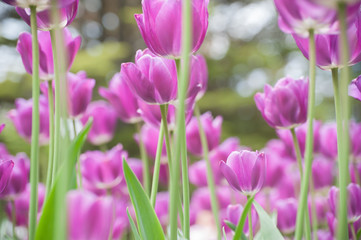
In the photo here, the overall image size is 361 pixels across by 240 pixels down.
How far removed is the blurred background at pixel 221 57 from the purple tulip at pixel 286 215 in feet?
9.96

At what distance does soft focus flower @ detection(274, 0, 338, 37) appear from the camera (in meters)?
0.35

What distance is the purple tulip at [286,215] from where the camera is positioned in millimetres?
767

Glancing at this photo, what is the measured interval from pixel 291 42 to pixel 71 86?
217 inches

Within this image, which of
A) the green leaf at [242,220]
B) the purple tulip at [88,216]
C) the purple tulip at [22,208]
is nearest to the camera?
the purple tulip at [88,216]

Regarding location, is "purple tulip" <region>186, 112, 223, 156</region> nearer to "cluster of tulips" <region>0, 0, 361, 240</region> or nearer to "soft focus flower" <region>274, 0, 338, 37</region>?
"cluster of tulips" <region>0, 0, 361, 240</region>

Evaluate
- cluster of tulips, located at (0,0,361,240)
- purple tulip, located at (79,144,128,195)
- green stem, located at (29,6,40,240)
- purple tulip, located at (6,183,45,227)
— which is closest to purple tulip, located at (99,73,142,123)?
cluster of tulips, located at (0,0,361,240)

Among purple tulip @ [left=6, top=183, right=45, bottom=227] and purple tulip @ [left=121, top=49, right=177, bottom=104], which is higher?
purple tulip @ [left=121, top=49, right=177, bottom=104]

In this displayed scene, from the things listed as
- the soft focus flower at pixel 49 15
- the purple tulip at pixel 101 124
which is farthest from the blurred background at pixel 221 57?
the soft focus flower at pixel 49 15

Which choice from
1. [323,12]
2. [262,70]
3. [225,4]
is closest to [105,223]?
[323,12]

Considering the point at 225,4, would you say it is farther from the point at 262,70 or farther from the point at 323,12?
the point at 323,12

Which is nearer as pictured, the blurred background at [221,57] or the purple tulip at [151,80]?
the purple tulip at [151,80]

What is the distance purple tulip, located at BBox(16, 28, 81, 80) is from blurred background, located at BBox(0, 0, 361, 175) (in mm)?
3095

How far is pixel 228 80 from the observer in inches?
240

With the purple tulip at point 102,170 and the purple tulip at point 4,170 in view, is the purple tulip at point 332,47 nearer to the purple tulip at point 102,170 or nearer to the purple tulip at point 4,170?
the purple tulip at point 4,170
